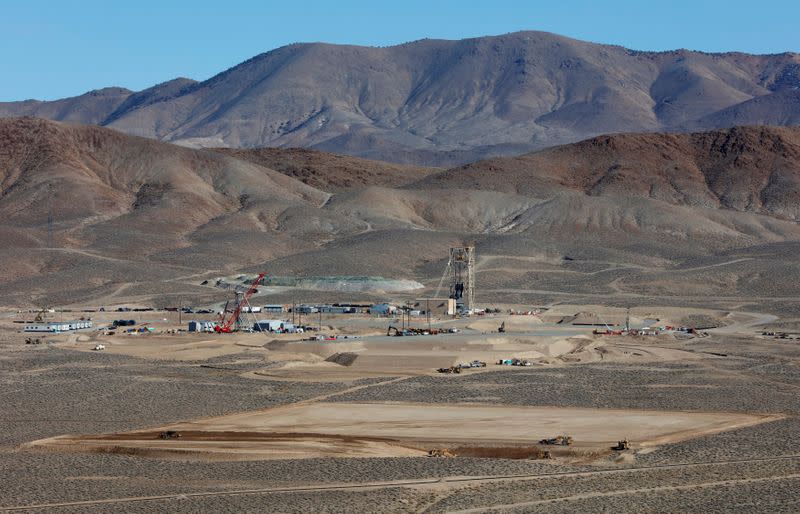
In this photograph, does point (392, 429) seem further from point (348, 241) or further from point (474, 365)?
point (348, 241)

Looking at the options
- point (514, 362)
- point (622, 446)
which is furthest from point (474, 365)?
point (622, 446)

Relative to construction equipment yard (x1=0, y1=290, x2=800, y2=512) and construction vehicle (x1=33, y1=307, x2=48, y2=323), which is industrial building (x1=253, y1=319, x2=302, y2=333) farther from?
construction vehicle (x1=33, y1=307, x2=48, y2=323)

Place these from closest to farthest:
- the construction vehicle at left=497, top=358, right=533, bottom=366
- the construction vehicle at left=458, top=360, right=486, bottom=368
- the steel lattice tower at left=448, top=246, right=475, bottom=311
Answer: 1. the construction vehicle at left=458, top=360, right=486, bottom=368
2. the construction vehicle at left=497, top=358, right=533, bottom=366
3. the steel lattice tower at left=448, top=246, right=475, bottom=311

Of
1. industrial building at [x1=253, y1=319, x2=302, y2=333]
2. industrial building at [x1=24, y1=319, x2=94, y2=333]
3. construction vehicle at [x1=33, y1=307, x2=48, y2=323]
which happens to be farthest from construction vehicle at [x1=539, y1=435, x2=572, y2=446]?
construction vehicle at [x1=33, y1=307, x2=48, y2=323]

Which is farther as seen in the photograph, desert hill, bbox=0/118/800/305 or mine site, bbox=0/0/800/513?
desert hill, bbox=0/118/800/305

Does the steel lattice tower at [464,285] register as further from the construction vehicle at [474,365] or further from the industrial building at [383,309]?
the construction vehicle at [474,365]

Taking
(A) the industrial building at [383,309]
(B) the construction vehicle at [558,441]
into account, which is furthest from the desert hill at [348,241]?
(B) the construction vehicle at [558,441]

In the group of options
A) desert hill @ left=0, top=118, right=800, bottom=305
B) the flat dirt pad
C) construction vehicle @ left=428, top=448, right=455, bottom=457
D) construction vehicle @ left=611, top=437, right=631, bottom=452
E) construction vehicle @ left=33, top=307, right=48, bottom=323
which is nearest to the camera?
construction vehicle @ left=428, top=448, right=455, bottom=457
